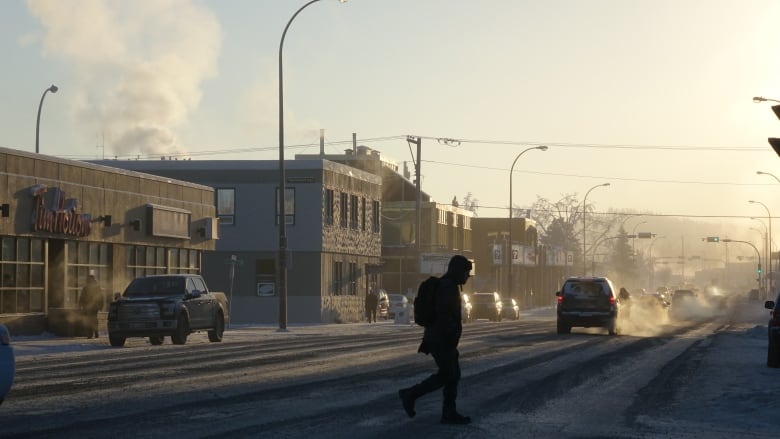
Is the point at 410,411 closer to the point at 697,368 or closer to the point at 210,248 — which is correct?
the point at 697,368

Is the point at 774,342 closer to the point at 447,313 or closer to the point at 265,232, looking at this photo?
the point at 447,313

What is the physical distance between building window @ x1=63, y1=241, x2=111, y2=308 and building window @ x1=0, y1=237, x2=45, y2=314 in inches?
68.1

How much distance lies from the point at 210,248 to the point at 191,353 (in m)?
25.7

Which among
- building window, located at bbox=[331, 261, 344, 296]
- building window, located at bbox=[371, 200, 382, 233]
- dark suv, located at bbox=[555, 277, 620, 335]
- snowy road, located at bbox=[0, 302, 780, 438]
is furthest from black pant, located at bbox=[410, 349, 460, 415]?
building window, located at bbox=[371, 200, 382, 233]

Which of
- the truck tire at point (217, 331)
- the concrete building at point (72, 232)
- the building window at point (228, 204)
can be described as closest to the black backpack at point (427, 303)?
the truck tire at point (217, 331)

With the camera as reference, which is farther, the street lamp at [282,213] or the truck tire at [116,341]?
the street lamp at [282,213]

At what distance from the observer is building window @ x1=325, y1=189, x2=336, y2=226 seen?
64.9m

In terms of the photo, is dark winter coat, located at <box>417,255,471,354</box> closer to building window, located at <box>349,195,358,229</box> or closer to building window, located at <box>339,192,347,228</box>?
building window, located at <box>339,192,347,228</box>

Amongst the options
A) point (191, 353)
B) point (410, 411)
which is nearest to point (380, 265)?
point (191, 353)

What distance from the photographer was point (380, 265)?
239 ft

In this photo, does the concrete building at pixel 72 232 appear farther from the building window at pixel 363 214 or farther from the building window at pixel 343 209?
the building window at pixel 363 214

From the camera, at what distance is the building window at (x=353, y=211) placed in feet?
229

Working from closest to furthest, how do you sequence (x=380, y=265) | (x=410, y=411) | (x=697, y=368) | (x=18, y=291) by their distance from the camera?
1. (x=410, y=411)
2. (x=697, y=368)
3. (x=18, y=291)
4. (x=380, y=265)

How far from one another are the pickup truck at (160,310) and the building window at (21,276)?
452 cm
